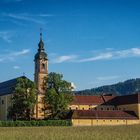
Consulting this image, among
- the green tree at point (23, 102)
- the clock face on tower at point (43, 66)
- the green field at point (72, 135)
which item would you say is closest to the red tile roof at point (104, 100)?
the clock face on tower at point (43, 66)

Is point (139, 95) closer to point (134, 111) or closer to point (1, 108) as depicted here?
point (134, 111)

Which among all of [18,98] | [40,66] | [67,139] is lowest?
[67,139]

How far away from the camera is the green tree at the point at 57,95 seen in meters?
91.7

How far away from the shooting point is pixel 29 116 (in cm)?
9169

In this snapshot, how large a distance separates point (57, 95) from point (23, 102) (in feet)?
25.7

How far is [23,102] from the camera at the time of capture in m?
88.8

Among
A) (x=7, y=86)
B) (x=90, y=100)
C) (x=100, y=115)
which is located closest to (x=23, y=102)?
(x=100, y=115)

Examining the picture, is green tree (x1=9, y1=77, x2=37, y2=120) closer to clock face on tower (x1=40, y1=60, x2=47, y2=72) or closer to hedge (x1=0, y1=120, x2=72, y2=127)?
hedge (x1=0, y1=120, x2=72, y2=127)

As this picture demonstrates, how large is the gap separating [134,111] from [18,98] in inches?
1425

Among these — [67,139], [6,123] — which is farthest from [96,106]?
[67,139]

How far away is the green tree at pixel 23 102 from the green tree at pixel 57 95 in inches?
146

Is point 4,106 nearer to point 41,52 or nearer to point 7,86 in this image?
point 7,86

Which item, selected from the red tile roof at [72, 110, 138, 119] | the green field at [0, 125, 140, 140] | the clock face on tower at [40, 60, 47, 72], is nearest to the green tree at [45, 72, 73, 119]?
the red tile roof at [72, 110, 138, 119]

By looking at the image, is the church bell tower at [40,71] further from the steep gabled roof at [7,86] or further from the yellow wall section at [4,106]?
the yellow wall section at [4,106]
